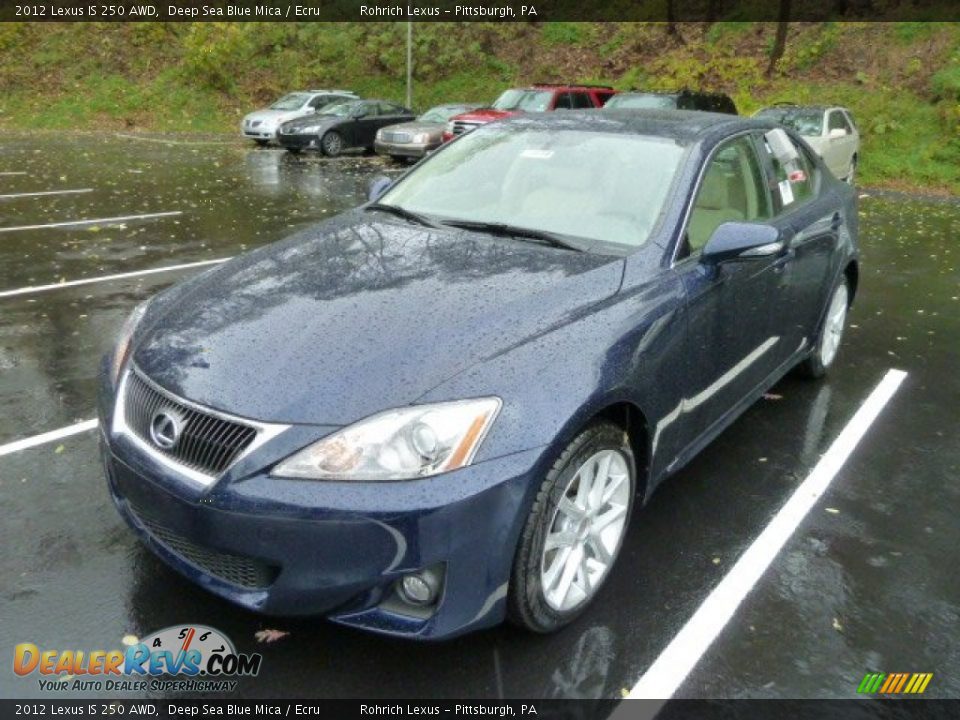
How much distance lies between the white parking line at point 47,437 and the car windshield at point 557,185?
1.95 meters

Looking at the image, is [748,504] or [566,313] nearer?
[566,313]

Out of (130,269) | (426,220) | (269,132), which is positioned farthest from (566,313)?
(269,132)

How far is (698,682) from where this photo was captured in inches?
105

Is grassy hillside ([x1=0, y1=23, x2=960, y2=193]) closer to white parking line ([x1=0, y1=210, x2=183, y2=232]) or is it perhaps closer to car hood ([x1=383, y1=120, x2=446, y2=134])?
car hood ([x1=383, y1=120, x2=446, y2=134])

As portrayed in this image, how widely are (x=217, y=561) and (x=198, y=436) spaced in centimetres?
39

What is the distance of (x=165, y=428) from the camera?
8.45ft

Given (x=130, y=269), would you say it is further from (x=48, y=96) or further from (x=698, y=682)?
(x=48, y=96)

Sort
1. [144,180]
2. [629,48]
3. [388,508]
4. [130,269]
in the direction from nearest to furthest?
[388,508] < [130,269] < [144,180] < [629,48]

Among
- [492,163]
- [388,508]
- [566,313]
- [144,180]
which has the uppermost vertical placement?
[492,163]

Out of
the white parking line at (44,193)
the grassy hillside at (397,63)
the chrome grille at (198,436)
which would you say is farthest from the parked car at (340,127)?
the chrome grille at (198,436)

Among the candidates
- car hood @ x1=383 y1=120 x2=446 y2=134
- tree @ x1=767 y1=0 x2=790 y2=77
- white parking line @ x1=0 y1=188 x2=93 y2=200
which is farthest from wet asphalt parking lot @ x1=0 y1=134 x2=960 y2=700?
tree @ x1=767 y1=0 x2=790 y2=77

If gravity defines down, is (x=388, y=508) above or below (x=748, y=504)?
above

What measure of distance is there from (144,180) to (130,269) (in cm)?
697

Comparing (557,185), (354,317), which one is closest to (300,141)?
(557,185)
